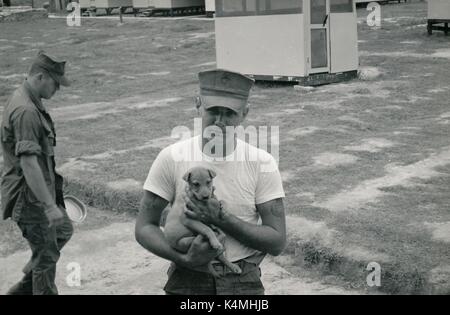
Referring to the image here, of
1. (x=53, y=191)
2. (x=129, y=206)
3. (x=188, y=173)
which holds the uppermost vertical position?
(x=188, y=173)

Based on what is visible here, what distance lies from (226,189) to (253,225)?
0.68 feet

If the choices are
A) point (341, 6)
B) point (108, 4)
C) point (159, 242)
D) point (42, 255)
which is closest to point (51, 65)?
point (42, 255)

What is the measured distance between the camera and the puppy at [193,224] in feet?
9.27

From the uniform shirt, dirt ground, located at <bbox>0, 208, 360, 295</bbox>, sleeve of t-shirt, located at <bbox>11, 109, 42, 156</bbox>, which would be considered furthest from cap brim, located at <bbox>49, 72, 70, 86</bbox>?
dirt ground, located at <bbox>0, 208, 360, 295</bbox>

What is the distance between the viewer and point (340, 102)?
39.5ft

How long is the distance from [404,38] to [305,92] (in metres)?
8.02

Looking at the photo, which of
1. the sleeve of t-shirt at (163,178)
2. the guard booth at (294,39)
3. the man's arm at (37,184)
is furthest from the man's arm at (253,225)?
the guard booth at (294,39)

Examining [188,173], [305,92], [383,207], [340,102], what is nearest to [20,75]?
[305,92]

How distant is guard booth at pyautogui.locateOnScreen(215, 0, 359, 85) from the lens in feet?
45.1

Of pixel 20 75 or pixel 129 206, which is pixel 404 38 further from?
pixel 129 206

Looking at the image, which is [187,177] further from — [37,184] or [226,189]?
[37,184]

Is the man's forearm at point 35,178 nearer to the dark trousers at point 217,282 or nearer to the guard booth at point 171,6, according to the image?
the dark trousers at point 217,282

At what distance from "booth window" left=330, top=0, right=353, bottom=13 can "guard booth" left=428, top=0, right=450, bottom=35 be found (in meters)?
6.59
